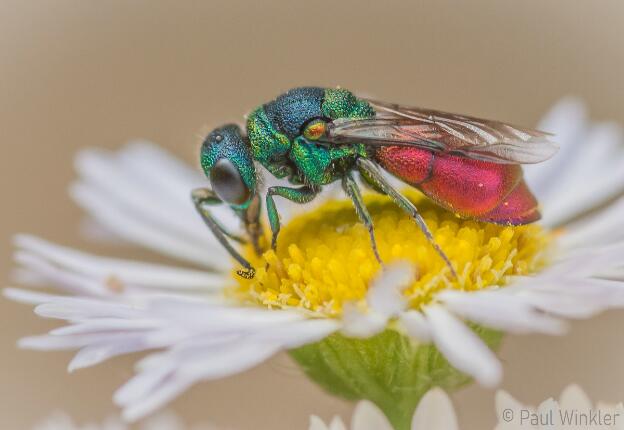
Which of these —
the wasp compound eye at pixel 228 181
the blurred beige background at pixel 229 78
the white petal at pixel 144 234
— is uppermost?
the blurred beige background at pixel 229 78

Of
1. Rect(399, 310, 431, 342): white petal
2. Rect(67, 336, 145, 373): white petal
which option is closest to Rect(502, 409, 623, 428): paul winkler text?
Rect(399, 310, 431, 342): white petal

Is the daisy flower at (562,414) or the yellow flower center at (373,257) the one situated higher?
the yellow flower center at (373,257)

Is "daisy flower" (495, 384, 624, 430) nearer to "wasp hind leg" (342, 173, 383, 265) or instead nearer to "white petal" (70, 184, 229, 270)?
"wasp hind leg" (342, 173, 383, 265)

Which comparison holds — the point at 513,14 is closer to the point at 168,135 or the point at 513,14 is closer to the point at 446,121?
the point at 168,135

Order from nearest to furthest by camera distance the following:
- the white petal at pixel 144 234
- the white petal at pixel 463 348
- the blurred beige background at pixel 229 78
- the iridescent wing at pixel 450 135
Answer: the white petal at pixel 463 348 < the iridescent wing at pixel 450 135 < the white petal at pixel 144 234 < the blurred beige background at pixel 229 78

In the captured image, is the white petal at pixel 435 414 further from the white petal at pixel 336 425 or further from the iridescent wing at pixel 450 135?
the iridescent wing at pixel 450 135

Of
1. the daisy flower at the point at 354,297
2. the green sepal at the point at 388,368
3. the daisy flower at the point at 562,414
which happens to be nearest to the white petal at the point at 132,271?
the daisy flower at the point at 354,297

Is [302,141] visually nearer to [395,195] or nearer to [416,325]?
[395,195]
